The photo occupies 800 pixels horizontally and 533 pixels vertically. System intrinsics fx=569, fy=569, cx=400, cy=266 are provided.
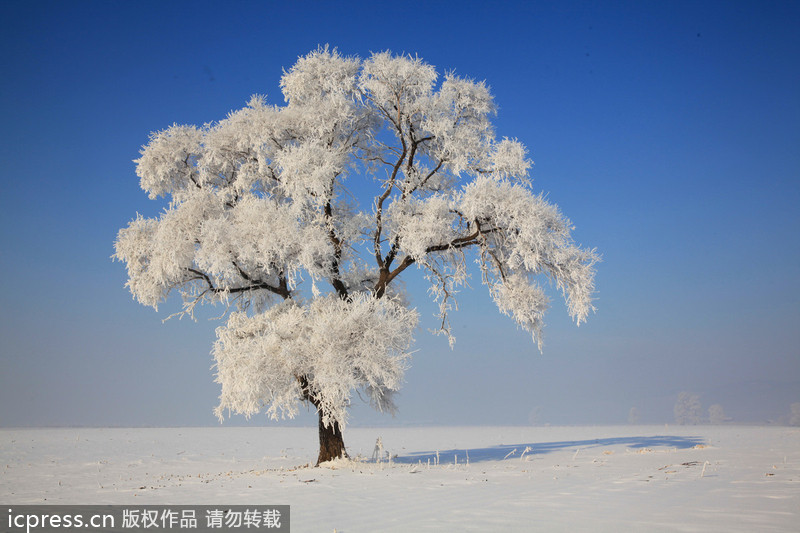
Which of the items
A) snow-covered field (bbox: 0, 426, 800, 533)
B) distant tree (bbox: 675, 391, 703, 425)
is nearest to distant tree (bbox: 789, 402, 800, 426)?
distant tree (bbox: 675, 391, 703, 425)

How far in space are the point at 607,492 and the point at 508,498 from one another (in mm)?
1657

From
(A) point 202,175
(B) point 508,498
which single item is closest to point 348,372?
(B) point 508,498

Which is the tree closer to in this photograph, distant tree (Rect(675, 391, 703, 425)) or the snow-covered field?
the snow-covered field

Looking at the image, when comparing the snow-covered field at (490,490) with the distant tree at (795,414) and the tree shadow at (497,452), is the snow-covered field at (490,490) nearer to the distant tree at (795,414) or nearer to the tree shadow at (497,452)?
the tree shadow at (497,452)

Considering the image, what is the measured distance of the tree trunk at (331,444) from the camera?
51.7ft

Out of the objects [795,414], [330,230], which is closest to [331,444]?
[330,230]

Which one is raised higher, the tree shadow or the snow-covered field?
the snow-covered field

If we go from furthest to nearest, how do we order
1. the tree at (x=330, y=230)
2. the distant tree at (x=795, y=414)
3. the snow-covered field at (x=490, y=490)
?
the distant tree at (x=795, y=414) → the tree at (x=330, y=230) → the snow-covered field at (x=490, y=490)

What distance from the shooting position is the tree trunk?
621 inches

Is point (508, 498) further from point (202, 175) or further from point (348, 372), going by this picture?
point (202, 175)

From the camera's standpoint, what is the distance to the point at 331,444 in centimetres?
1584

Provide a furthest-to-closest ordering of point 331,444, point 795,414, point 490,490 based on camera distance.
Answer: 1. point 795,414
2. point 331,444
3. point 490,490

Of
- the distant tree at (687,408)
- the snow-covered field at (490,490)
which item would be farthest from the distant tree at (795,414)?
the snow-covered field at (490,490)

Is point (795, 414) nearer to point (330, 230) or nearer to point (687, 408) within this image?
point (687, 408)
